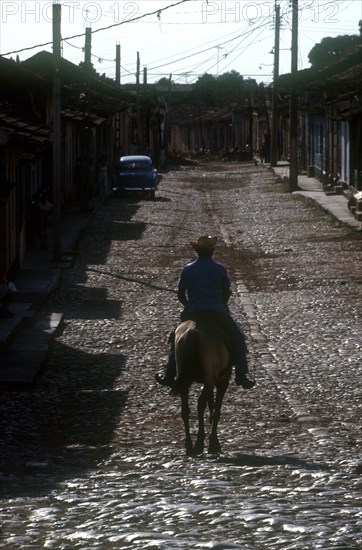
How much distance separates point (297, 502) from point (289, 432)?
133 inches

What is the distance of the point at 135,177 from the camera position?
5153 cm

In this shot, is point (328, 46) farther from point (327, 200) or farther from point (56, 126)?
point (56, 126)

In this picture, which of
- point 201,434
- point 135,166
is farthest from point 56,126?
point 135,166

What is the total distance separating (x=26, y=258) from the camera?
97.2ft

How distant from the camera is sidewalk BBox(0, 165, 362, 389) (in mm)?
15922

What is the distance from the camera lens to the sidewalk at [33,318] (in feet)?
52.2

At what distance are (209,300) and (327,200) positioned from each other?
109 feet

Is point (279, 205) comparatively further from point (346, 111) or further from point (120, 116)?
point (120, 116)

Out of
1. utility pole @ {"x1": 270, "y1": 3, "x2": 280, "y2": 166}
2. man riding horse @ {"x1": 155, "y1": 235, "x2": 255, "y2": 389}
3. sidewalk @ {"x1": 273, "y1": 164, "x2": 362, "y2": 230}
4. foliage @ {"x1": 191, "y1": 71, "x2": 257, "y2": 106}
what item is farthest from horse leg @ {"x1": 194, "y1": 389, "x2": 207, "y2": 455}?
foliage @ {"x1": 191, "y1": 71, "x2": 257, "y2": 106}

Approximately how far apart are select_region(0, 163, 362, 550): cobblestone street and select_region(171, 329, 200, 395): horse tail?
649mm

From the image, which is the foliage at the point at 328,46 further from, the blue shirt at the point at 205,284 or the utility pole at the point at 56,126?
the blue shirt at the point at 205,284

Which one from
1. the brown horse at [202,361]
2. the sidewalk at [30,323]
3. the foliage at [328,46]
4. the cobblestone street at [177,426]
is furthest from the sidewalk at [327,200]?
the foliage at [328,46]

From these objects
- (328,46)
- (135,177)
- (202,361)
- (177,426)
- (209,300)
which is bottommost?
(177,426)

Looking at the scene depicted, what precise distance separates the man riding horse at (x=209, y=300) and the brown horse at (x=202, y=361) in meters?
0.08
